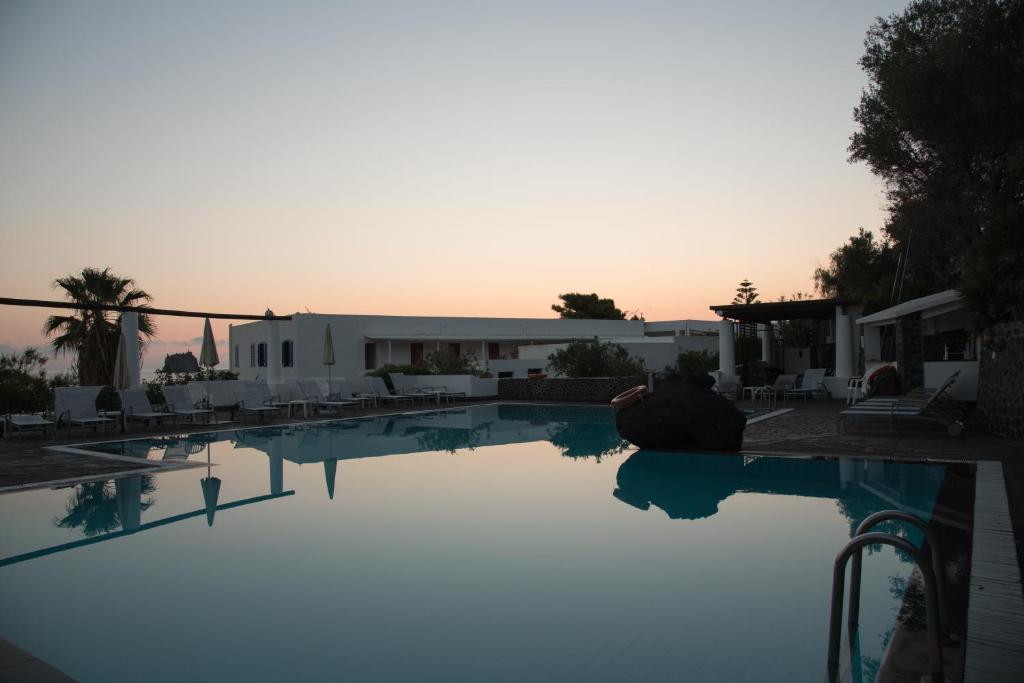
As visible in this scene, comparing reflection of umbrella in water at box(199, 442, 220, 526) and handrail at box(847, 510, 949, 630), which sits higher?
handrail at box(847, 510, 949, 630)

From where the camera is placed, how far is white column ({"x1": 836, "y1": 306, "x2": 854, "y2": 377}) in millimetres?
19781

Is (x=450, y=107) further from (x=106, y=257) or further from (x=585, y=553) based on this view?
(x=585, y=553)

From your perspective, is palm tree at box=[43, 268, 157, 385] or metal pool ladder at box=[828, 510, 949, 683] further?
palm tree at box=[43, 268, 157, 385]

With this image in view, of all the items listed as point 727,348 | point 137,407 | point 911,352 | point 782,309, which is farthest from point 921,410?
point 137,407

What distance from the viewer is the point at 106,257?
2111 centimetres

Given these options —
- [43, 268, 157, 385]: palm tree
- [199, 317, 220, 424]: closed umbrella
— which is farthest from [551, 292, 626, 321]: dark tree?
[199, 317, 220, 424]: closed umbrella

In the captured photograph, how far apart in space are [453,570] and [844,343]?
17514 millimetres

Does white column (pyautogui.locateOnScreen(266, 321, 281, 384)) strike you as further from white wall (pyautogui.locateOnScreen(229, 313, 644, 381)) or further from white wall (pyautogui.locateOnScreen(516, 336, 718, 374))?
white wall (pyautogui.locateOnScreen(516, 336, 718, 374))

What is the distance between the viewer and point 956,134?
47.1 feet

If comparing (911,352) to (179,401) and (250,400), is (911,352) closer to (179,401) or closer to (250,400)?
(250,400)

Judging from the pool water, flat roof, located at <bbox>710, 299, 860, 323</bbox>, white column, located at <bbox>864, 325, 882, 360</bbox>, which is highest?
flat roof, located at <bbox>710, 299, 860, 323</bbox>

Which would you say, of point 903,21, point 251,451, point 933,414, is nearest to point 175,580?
point 251,451

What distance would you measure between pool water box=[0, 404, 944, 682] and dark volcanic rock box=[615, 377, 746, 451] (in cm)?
44

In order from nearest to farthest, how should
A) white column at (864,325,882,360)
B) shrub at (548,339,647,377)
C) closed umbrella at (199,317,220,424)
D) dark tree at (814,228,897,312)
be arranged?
closed umbrella at (199,317,220,424)
white column at (864,325,882,360)
shrub at (548,339,647,377)
dark tree at (814,228,897,312)
